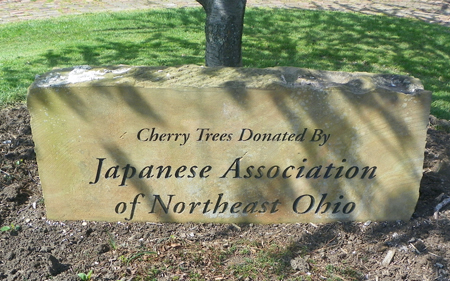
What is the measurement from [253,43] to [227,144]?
→ 5.13m

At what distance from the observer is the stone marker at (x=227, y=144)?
3068 mm

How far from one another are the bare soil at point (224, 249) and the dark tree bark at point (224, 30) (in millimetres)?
1836

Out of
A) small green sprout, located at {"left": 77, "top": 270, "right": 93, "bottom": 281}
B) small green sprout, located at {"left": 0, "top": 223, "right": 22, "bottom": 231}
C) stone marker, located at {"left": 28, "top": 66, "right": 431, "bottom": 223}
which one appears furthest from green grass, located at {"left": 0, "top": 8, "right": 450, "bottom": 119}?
small green sprout, located at {"left": 77, "top": 270, "right": 93, "bottom": 281}

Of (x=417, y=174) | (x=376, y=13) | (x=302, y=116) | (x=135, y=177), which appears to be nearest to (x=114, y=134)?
(x=135, y=177)

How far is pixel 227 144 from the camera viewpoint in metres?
3.21

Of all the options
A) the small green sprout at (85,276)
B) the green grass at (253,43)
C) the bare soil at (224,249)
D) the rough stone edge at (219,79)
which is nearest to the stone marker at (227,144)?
the rough stone edge at (219,79)

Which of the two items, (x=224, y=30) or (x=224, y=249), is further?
(x=224, y=30)

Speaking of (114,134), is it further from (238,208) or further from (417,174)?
(417,174)

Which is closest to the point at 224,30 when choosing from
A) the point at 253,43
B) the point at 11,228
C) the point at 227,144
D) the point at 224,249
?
the point at 227,144

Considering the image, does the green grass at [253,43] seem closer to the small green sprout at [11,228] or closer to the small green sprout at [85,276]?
the small green sprout at [11,228]

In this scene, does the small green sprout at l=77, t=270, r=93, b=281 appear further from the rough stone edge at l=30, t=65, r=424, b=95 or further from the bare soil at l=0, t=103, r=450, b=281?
the rough stone edge at l=30, t=65, r=424, b=95

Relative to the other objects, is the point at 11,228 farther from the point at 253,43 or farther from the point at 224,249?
the point at 253,43

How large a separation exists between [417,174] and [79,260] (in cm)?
243

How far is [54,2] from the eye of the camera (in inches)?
474
